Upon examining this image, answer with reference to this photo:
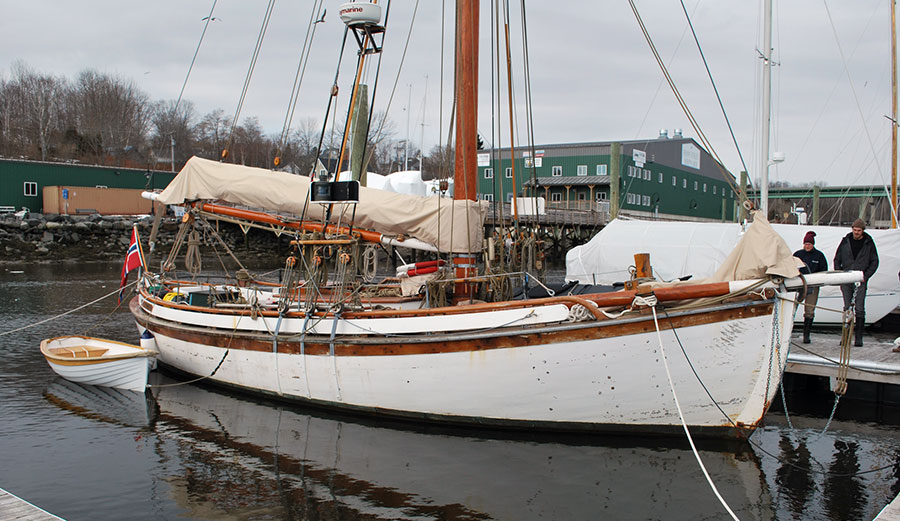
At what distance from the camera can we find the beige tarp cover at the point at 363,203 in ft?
34.3

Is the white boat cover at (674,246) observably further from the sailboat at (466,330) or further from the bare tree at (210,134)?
the bare tree at (210,134)

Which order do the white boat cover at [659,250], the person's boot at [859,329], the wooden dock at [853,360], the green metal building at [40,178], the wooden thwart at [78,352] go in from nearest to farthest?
the wooden dock at [853,360] → the person's boot at [859,329] → the wooden thwart at [78,352] → the white boat cover at [659,250] → the green metal building at [40,178]

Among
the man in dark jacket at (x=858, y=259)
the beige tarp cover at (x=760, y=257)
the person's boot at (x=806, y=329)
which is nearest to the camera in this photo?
the beige tarp cover at (x=760, y=257)

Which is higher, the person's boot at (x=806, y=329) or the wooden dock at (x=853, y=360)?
the person's boot at (x=806, y=329)

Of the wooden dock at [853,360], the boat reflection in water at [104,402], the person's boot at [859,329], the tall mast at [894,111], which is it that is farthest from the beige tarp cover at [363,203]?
the tall mast at [894,111]

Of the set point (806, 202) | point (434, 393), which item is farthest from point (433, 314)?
point (806, 202)

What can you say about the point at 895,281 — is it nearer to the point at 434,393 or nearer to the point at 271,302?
the point at 434,393

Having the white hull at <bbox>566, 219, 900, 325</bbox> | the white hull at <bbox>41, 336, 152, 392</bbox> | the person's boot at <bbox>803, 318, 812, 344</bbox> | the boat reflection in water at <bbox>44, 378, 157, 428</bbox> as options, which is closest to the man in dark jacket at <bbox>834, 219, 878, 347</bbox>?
the person's boot at <bbox>803, 318, 812, 344</bbox>

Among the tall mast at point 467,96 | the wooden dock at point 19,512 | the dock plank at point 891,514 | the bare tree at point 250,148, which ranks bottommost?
the wooden dock at point 19,512

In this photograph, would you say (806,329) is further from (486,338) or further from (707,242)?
(486,338)

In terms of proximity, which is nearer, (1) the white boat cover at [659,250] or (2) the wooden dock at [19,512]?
(2) the wooden dock at [19,512]

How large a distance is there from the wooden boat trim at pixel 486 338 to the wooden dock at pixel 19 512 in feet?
13.5

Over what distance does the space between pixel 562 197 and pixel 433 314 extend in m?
47.5

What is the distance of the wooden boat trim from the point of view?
7.64m
